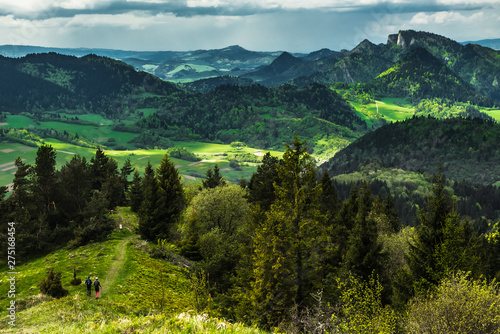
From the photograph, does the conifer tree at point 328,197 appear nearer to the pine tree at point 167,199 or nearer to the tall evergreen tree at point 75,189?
the pine tree at point 167,199

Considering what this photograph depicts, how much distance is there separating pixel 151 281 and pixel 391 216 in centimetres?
7511

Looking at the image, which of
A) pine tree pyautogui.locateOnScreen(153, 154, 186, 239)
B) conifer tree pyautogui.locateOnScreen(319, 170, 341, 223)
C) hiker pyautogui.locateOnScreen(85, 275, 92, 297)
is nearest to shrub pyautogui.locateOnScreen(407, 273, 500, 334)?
hiker pyautogui.locateOnScreen(85, 275, 92, 297)

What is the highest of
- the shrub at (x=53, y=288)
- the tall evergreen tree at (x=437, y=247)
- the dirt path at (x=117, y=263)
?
the tall evergreen tree at (x=437, y=247)

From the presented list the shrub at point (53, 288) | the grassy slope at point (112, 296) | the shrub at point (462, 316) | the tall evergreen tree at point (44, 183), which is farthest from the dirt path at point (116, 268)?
the shrub at point (462, 316)

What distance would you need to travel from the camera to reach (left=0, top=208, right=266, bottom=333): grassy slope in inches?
711

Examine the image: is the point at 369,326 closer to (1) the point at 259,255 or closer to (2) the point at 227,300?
(1) the point at 259,255

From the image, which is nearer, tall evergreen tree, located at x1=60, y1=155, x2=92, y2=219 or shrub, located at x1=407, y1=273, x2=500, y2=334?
shrub, located at x1=407, y1=273, x2=500, y2=334

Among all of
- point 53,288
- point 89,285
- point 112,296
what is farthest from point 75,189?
point 112,296

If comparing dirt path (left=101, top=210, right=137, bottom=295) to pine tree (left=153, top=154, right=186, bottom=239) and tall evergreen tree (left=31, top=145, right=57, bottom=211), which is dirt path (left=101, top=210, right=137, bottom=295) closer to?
pine tree (left=153, top=154, right=186, bottom=239)

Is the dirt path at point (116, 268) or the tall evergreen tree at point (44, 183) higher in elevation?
the tall evergreen tree at point (44, 183)

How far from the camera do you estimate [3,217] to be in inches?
2623

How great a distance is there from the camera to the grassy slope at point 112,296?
59.3 feet

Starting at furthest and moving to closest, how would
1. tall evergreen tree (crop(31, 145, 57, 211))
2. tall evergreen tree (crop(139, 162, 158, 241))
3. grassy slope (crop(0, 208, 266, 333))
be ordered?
1. tall evergreen tree (crop(31, 145, 57, 211))
2. tall evergreen tree (crop(139, 162, 158, 241))
3. grassy slope (crop(0, 208, 266, 333))

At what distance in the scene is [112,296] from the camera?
136 ft
